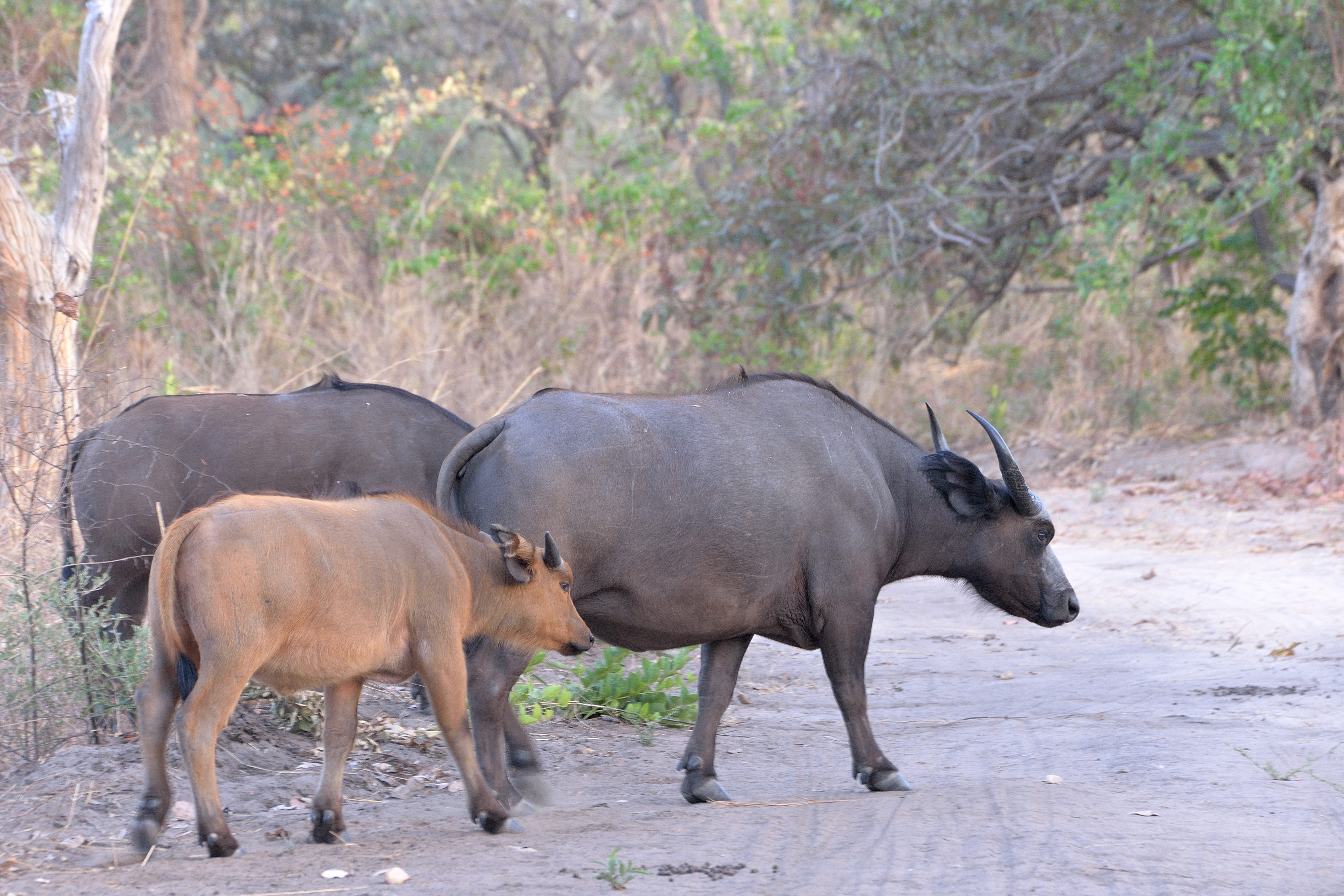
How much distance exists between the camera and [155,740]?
13.4 ft

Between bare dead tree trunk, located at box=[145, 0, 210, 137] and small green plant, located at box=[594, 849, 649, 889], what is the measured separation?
1732 centimetres

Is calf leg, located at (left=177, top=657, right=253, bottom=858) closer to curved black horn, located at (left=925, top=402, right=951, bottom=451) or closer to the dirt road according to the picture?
the dirt road

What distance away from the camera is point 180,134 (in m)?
15.6

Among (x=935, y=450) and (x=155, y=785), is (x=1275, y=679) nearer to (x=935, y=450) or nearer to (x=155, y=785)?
(x=935, y=450)

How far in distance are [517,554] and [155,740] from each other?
1.33 metres

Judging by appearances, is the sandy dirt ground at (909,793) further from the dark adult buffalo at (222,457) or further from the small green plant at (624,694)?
the dark adult buffalo at (222,457)

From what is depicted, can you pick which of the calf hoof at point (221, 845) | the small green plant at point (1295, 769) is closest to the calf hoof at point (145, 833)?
the calf hoof at point (221, 845)

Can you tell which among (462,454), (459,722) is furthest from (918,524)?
(459,722)

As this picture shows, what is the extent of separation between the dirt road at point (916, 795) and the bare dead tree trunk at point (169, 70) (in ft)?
48.9

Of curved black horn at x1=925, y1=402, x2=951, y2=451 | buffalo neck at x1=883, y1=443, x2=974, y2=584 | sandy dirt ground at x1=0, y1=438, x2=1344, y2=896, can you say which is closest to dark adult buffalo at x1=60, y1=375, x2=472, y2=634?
sandy dirt ground at x1=0, y1=438, x2=1344, y2=896

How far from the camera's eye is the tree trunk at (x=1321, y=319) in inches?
504

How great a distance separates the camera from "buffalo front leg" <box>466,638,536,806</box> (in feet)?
15.9

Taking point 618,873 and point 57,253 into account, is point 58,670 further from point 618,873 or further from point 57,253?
point 57,253

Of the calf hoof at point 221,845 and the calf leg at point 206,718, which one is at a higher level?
the calf leg at point 206,718
